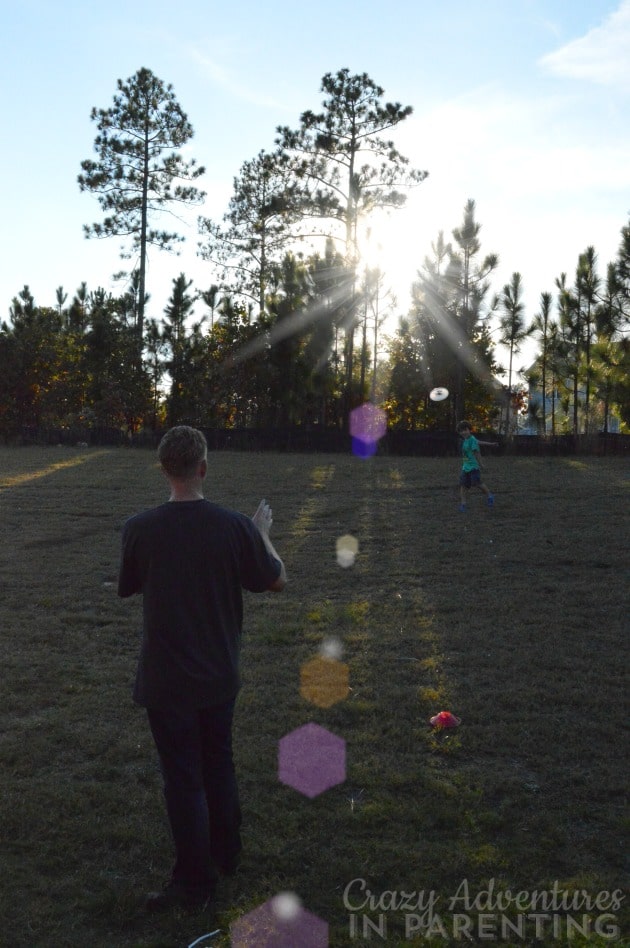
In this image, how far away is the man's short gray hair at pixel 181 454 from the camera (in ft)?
11.2

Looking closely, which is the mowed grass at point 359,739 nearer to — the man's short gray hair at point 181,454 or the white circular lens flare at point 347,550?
the white circular lens flare at point 347,550

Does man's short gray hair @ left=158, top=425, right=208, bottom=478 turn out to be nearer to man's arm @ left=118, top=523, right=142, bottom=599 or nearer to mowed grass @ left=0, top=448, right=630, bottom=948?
man's arm @ left=118, top=523, right=142, bottom=599

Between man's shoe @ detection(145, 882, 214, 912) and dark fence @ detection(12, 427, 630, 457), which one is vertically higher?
dark fence @ detection(12, 427, 630, 457)

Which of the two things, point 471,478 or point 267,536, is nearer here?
point 267,536

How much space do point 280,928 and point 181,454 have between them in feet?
5.85

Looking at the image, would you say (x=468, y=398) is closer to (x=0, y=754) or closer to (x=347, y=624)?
(x=347, y=624)

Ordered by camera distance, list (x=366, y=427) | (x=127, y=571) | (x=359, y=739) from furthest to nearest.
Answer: (x=366, y=427)
(x=359, y=739)
(x=127, y=571)

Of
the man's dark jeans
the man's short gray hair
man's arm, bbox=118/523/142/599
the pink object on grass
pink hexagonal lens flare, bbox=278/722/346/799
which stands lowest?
pink hexagonal lens flare, bbox=278/722/346/799

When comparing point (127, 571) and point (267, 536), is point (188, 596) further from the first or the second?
point (267, 536)

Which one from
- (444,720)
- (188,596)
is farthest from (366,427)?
(188,596)

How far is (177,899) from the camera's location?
344 centimetres

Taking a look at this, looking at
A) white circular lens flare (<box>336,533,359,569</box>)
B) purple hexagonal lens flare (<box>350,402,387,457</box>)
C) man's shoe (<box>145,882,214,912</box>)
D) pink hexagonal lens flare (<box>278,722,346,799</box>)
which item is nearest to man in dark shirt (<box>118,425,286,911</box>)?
man's shoe (<box>145,882,214,912</box>)

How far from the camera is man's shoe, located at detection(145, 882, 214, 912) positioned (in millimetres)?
3416

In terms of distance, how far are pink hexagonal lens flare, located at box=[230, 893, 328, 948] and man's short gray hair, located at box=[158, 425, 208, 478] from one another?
1681 mm
